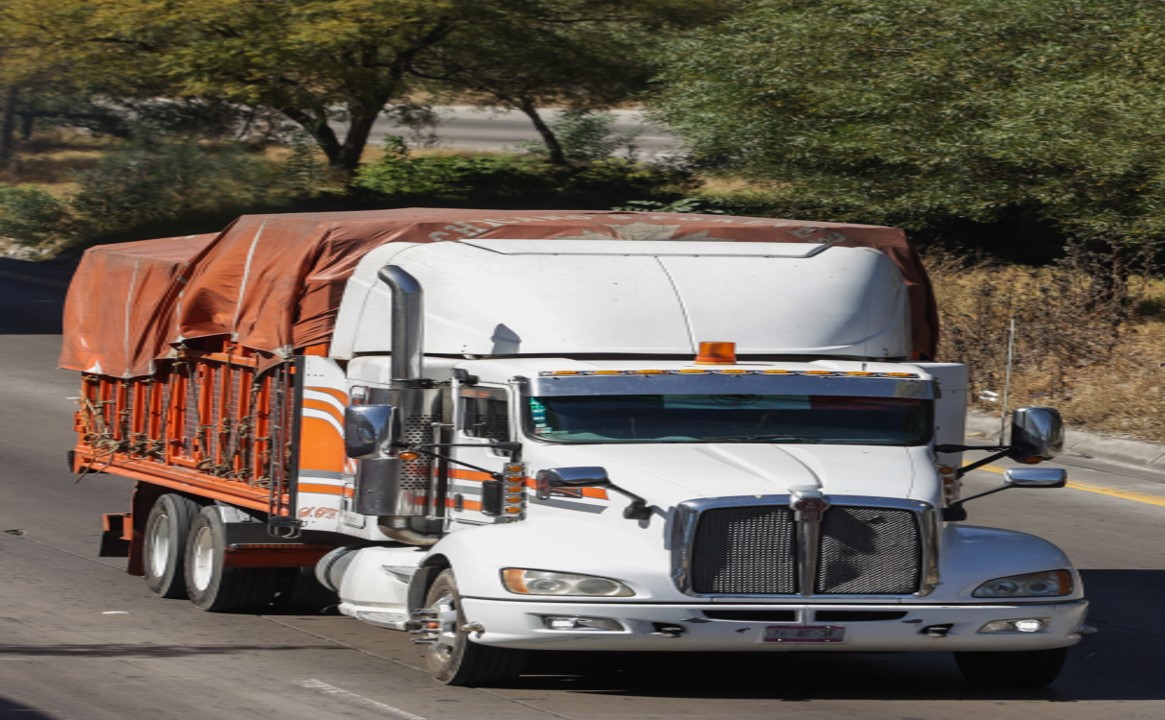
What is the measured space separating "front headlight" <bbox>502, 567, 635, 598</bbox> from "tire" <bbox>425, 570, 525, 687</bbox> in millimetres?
393

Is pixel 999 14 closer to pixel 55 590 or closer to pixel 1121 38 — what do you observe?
pixel 1121 38

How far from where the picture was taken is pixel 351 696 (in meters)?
9.67

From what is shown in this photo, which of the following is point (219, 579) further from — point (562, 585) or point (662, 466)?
point (662, 466)

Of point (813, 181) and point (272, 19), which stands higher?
point (272, 19)

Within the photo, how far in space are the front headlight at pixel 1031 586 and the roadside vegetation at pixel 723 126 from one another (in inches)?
443

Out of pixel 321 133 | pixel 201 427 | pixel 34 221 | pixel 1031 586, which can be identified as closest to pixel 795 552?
pixel 1031 586

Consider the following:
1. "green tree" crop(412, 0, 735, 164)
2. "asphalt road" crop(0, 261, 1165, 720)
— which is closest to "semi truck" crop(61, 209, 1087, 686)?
"asphalt road" crop(0, 261, 1165, 720)

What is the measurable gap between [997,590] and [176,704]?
3970 millimetres

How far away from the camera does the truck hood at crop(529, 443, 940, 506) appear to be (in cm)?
943

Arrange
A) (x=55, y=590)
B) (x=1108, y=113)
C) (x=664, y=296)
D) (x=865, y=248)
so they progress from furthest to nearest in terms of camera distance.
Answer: (x=1108, y=113), (x=55, y=590), (x=865, y=248), (x=664, y=296)

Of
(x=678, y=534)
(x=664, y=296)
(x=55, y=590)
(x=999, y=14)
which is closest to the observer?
(x=678, y=534)

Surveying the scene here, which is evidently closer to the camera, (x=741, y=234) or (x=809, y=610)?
(x=809, y=610)

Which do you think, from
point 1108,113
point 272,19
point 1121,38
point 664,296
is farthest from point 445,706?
point 272,19

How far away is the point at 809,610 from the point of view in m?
9.38
